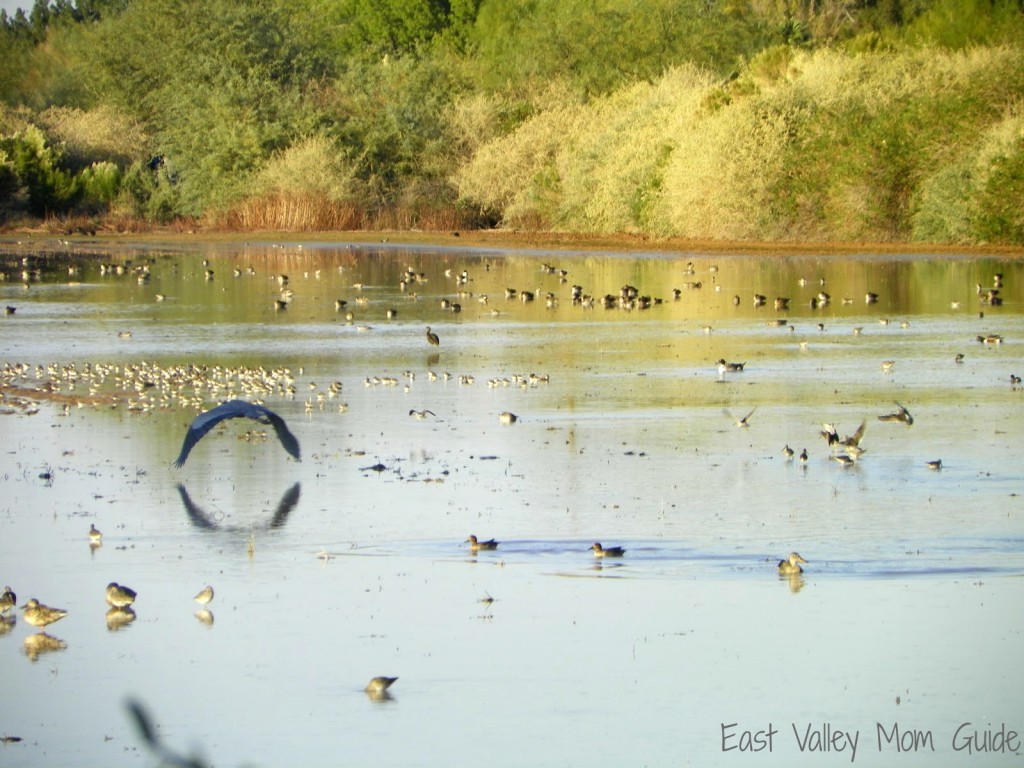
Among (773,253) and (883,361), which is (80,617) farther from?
(773,253)

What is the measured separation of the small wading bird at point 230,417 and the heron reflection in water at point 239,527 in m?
0.28

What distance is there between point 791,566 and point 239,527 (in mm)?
3853

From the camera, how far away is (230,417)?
12.7 meters

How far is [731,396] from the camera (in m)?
17.8

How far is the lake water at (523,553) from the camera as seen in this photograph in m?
8.12

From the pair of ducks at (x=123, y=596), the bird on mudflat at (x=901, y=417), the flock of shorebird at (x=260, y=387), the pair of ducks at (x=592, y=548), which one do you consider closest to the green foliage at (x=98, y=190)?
the flock of shorebird at (x=260, y=387)

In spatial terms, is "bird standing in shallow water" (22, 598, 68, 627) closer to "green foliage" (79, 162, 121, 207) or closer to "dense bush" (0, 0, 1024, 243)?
"dense bush" (0, 0, 1024, 243)

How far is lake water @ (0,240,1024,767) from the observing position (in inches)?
320

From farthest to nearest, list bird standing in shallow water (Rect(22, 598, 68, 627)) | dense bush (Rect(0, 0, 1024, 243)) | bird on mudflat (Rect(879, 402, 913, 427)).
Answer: dense bush (Rect(0, 0, 1024, 243)) < bird on mudflat (Rect(879, 402, 913, 427)) < bird standing in shallow water (Rect(22, 598, 68, 627))

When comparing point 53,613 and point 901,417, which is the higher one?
point 901,417

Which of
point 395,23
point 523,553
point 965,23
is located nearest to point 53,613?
point 523,553

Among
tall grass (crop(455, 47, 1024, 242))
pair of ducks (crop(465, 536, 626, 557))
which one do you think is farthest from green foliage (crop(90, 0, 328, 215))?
pair of ducks (crop(465, 536, 626, 557))

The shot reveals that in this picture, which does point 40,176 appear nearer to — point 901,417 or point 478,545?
point 901,417

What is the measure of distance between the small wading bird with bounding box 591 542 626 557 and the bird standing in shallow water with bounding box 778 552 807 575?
101cm
